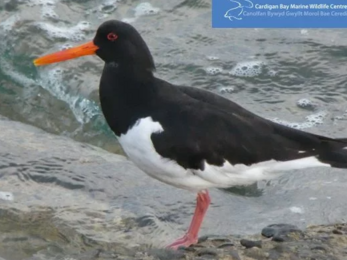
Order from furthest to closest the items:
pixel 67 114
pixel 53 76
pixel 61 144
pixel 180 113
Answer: pixel 53 76
pixel 67 114
pixel 61 144
pixel 180 113

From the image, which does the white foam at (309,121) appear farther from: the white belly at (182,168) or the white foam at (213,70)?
the white belly at (182,168)

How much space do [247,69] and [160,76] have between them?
732mm

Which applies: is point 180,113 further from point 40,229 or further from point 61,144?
point 61,144

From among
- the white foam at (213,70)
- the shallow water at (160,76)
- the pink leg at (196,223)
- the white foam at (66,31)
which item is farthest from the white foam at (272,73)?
the pink leg at (196,223)

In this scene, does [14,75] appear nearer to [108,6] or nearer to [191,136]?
[108,6]

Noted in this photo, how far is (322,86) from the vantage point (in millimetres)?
6871

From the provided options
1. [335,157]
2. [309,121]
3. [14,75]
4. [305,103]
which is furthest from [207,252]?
[14,75]

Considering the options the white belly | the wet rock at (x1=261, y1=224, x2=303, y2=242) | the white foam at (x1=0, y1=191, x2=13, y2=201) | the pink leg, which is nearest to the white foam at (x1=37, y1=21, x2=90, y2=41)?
the white foam at (x1=0, y1=191, x2=13, y2=201)

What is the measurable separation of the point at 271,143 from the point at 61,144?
5.95 ft

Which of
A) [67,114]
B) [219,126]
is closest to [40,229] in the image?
[219,126]

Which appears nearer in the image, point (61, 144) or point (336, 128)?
point (61, 144)

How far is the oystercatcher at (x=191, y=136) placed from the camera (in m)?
4.14

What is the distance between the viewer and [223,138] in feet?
13.7

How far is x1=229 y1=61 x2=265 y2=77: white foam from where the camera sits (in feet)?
23.2
